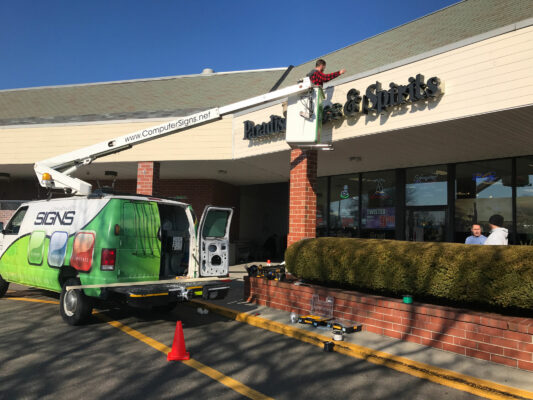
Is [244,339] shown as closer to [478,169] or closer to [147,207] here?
[147,207]

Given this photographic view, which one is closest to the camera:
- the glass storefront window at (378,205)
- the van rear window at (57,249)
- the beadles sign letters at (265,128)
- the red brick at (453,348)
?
the red brick at (453,348)

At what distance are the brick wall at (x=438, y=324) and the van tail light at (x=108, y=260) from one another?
3.24m

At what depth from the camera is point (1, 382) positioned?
4574 mm

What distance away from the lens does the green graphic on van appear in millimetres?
8015

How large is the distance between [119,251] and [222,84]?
41.0ft

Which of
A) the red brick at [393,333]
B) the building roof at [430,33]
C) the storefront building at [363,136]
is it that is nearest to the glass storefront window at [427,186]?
the storefront building at [363,136]

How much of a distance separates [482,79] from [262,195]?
14976 mm

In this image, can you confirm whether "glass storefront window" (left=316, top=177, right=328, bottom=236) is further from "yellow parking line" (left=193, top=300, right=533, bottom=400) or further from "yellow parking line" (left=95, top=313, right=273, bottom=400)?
"yellow parking line" (left=95, top=313, right=273, bottom=400)

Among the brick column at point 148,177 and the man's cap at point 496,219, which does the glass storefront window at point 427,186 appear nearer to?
the man's cap at point 496,219

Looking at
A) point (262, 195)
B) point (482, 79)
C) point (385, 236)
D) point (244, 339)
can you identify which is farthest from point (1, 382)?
point (262, 195)

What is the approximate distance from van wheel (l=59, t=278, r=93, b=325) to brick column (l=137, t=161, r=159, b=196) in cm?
753

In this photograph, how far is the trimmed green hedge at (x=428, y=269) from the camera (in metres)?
5.47

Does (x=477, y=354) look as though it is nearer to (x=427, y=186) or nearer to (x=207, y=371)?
(x=207, y=371)

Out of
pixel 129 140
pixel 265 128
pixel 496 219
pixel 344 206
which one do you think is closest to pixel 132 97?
pixel 129 140
